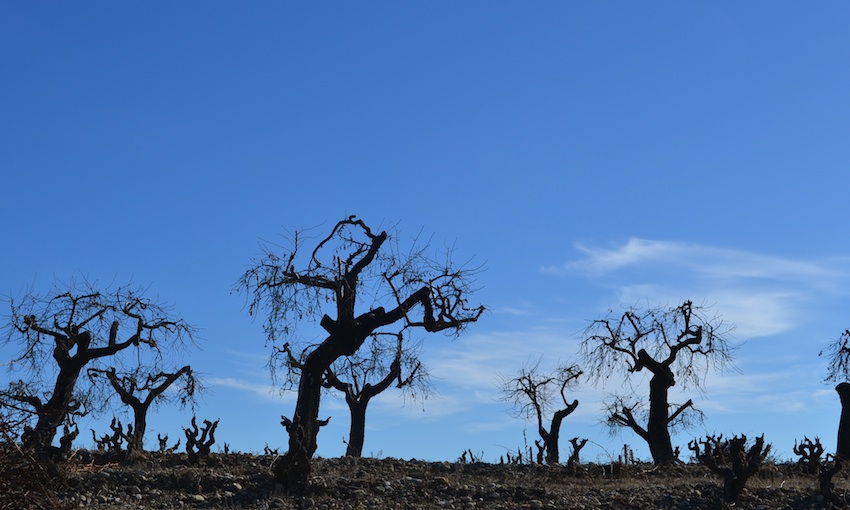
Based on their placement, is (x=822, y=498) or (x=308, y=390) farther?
(x=308, y=390)

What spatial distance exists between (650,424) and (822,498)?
9972mm

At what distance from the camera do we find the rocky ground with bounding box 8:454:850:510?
1631cm

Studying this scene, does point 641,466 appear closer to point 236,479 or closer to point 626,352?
point 626,352

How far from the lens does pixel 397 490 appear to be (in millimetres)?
17266

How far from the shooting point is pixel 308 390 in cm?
2036

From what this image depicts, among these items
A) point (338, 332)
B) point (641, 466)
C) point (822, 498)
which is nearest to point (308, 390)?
point (338, 332)

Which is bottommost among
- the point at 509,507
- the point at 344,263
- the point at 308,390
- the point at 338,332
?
the point at 509,507

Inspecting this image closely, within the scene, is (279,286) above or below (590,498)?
above

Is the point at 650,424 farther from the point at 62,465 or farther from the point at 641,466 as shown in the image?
the point at 62,465

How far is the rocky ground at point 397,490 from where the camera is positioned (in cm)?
1631

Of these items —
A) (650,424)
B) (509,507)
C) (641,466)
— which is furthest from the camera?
(650,424)

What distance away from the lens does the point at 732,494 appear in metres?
16.6

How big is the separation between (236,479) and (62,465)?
123 inches

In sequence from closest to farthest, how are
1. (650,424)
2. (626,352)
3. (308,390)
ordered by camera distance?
1. (308,390)
2. (650,424)
3. (626,352)
